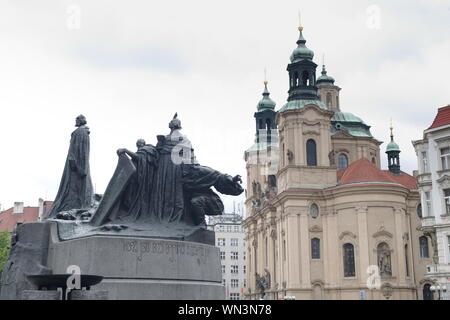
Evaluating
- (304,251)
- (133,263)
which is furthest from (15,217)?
(133,263)

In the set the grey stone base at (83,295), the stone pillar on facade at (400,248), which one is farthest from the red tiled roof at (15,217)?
the grey stone base at (83,295)

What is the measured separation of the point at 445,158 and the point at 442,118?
2458mm

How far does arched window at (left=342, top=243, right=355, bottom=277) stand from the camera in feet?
170

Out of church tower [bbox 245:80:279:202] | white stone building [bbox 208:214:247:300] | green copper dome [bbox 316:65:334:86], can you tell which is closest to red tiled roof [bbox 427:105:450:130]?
church tower [bbox 245:80:279:202]

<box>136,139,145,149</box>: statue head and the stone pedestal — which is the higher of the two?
<box>136,139,145,149</box>: statue head

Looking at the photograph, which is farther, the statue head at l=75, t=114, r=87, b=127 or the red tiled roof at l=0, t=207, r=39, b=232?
the red tiled roof at l=0, t=207, r=39, b=232

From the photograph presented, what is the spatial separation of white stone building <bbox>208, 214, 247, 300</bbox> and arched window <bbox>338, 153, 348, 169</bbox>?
1066 inches

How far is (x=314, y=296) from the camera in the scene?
52.2 metres

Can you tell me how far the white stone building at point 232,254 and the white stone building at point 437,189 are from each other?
55402mm

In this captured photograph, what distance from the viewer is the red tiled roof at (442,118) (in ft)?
109

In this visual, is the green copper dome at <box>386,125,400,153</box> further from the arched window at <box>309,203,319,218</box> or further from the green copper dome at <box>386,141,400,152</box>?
the arched window at <box>309,203,319,218</box>
